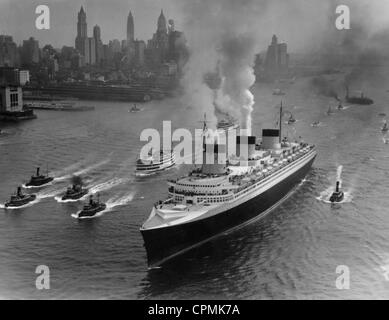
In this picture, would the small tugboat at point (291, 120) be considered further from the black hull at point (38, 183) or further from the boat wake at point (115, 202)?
the black hull at point (38, 183)

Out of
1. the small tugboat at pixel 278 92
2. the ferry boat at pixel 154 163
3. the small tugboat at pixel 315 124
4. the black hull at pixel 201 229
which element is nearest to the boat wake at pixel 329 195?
the black hull at pixel 201 229

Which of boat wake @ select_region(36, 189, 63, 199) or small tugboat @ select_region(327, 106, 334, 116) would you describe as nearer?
boat wake @ select_region(36, 189, 63, 199)

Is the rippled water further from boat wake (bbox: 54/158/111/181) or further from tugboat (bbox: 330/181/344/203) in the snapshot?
tugboat (bbox: 330/181/344/203)

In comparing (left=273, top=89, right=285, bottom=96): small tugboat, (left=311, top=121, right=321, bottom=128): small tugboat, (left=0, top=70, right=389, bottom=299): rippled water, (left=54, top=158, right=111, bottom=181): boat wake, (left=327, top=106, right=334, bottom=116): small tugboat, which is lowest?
(left=0, top=70, right=389, bottom=299): rippled water

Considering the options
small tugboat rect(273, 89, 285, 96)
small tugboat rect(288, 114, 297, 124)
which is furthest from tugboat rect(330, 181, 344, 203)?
small tugboat rect(273, 89, 285, 96)

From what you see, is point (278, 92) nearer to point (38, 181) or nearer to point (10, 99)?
point (10, 99)
